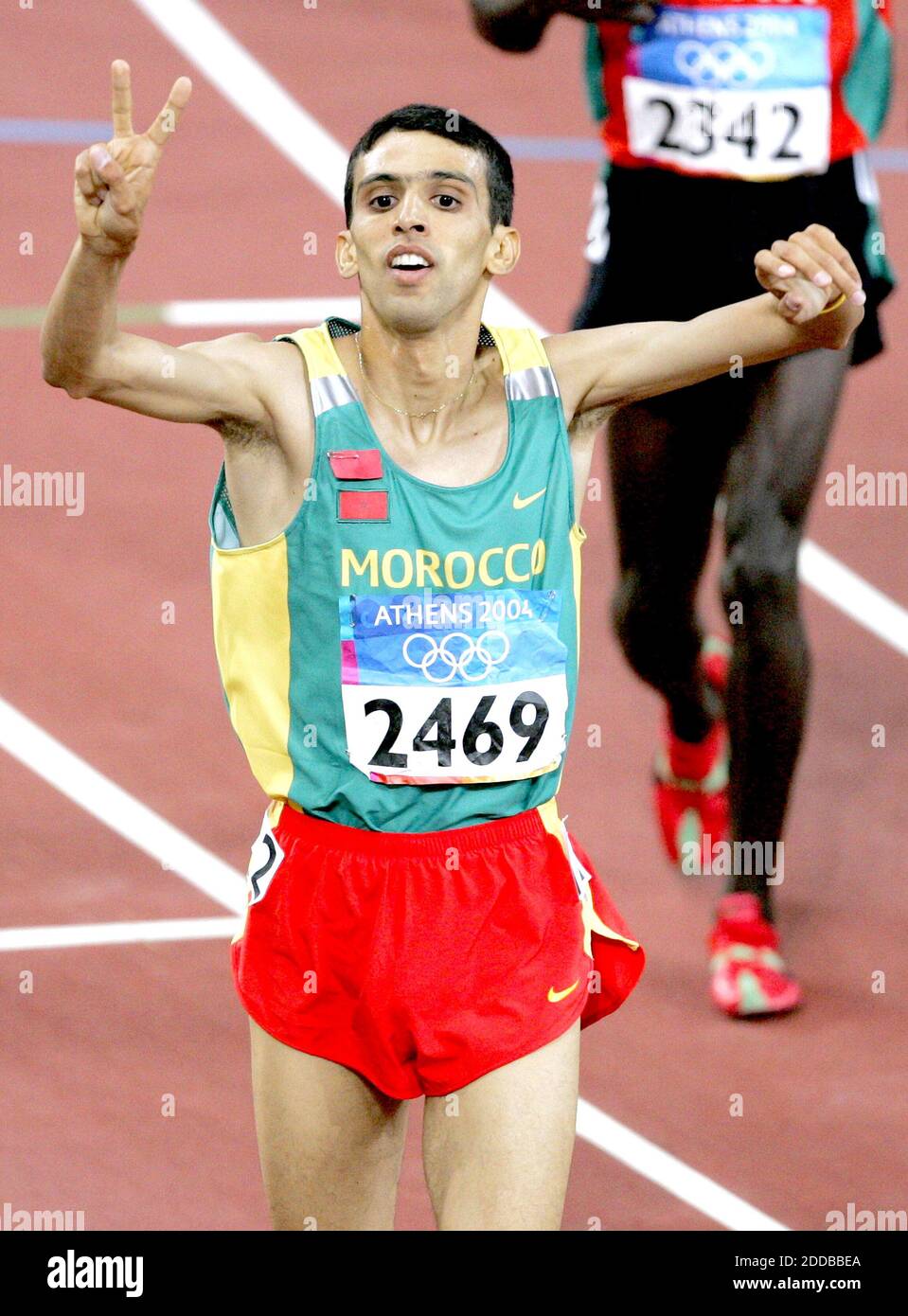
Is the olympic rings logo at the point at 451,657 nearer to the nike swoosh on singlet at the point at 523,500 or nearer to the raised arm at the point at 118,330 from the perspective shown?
the nike swoosh on singlet at the point at 523,500

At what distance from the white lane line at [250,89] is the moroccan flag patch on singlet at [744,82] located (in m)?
4.78

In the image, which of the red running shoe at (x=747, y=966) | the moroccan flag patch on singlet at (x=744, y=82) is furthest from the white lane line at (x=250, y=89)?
the red running shoe at (x=747, y=966)

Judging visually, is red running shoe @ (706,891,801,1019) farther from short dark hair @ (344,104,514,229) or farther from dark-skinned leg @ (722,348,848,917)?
short dark hair @ (344,104,514,229)

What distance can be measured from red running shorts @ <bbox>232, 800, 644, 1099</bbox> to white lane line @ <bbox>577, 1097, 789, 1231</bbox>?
128cm

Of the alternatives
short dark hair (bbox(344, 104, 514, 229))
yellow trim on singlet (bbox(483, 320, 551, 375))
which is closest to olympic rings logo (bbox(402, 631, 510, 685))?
yellow trim on singlet (bbox(483, 320, 551, 375))

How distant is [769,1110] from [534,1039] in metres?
1.72

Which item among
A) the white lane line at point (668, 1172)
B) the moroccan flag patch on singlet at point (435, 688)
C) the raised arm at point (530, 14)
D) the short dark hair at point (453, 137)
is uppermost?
the raised arm at point (530, 14)

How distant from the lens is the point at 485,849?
389cm

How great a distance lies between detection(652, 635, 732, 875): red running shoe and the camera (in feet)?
21.2

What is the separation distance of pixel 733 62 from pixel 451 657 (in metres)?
2.41

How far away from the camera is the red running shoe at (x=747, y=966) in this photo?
18.8ft

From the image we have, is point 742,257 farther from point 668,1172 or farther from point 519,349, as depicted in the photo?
point 668,1172

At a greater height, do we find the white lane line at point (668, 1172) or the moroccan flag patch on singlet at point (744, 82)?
the moroccan flag patch on singlet at point (744, 82)
